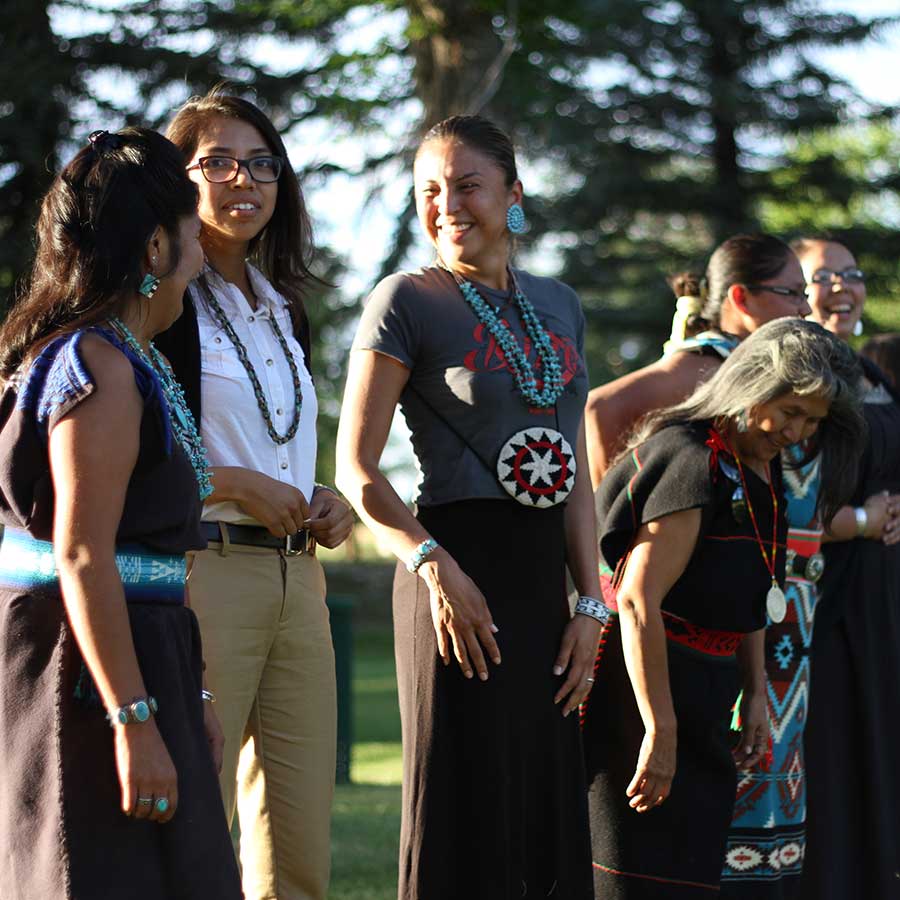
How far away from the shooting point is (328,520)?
343 cm

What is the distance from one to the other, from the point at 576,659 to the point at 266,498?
817 mm

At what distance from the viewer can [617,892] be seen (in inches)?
150

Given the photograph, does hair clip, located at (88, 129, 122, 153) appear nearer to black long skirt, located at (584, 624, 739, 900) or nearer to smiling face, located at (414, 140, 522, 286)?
smiling face, located at (414, 140, 522, 286)

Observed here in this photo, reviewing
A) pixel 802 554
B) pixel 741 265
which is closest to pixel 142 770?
pixel 802 554

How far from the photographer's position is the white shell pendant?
388 cm

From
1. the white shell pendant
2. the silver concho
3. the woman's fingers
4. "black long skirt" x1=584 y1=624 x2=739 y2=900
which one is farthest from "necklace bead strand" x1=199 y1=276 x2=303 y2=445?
the white shell pendant

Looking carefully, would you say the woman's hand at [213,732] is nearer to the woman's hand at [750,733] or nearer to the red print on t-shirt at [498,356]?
the red print on t-shirt at [498,356]

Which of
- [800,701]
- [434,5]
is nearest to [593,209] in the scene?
[434,5]

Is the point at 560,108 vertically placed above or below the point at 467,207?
above

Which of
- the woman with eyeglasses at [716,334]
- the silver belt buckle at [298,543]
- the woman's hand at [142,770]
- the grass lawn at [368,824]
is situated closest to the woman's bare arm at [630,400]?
the woman with eyeglasses at [716,334]

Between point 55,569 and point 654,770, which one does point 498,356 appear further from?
point 55,569

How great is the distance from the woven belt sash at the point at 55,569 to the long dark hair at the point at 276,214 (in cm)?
113

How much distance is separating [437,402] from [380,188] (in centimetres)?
1233

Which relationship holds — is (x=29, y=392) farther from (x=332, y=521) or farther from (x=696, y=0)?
(x=696, y=0)
